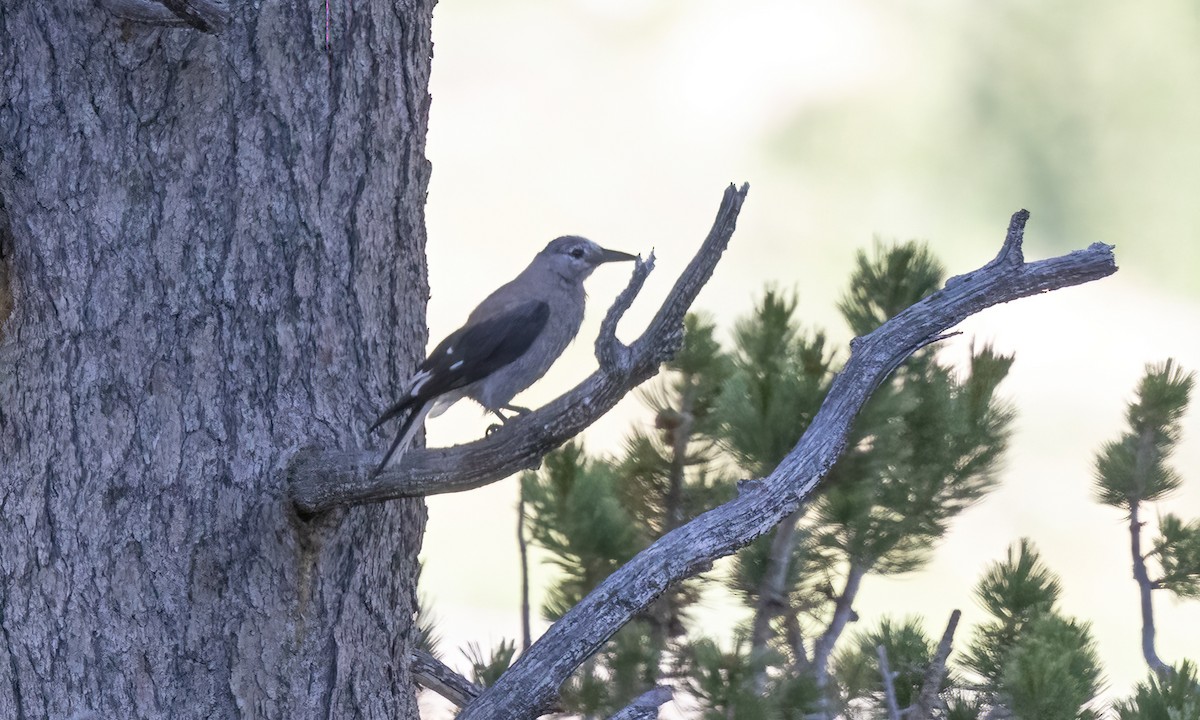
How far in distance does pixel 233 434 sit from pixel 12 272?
1.98 ft

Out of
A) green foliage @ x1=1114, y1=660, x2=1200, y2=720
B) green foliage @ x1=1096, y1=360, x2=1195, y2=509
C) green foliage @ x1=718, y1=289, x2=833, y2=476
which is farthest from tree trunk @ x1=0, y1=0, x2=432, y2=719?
green foliage @ x1=1096, y1=360, x2=1195, y2=509

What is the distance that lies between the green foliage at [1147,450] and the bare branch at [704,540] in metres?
1.96

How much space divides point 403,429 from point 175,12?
1.00m

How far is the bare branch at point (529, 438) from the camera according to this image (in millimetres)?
2270

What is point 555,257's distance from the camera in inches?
153

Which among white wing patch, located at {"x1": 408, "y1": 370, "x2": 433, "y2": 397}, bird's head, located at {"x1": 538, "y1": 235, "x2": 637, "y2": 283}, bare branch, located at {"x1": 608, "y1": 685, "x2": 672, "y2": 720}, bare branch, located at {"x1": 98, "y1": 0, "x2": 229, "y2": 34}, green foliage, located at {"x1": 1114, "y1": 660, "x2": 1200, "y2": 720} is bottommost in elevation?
bare branch, located at {"x1": 608, "y1": 685, "x2": 672, "y2": 720}

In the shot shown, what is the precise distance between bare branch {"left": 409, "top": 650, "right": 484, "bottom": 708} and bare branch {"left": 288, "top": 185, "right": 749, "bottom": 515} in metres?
0.88

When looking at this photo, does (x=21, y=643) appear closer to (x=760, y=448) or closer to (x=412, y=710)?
(x=412, y=710)

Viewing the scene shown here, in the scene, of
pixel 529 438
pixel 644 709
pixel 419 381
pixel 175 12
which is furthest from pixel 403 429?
pixel 175 12

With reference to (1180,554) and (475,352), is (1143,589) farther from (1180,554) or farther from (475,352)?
(475,352)

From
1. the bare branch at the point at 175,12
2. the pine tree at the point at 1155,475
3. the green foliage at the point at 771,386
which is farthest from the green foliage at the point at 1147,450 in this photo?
the bare branch at the point at 175,12

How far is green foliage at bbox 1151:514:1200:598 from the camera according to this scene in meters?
4.39

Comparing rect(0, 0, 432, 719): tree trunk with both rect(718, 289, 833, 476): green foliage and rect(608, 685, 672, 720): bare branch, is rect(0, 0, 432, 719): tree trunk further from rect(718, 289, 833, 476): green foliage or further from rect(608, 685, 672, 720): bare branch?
rect(718, 289, 833, 476): green foliage

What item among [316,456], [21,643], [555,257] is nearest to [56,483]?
[21,643]
